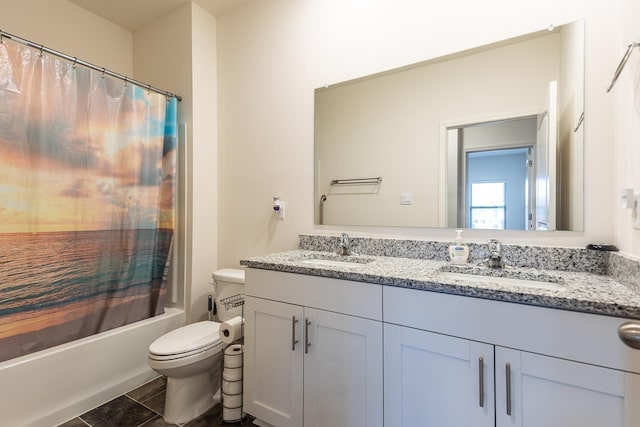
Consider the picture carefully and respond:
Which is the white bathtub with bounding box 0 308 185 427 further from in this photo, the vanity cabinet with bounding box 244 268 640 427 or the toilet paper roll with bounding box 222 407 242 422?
the vanity cabinet with bounding box 244 268 640 427

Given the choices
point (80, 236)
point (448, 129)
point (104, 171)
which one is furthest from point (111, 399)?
point (448, 129)

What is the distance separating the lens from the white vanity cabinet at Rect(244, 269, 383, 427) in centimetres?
120

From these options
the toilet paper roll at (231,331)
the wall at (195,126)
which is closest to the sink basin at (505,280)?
the toilet paper roll at (231,331)

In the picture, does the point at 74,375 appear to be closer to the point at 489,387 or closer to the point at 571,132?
the point at 489,387

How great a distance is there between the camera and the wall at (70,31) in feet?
6.59

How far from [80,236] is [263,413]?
1.44m

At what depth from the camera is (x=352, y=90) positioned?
1.84 meters

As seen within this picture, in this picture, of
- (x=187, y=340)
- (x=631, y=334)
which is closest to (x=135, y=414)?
(x=187, y=340)

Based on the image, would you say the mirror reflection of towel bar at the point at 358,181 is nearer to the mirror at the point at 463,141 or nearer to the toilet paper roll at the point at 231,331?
the mirror at the point at 463,141

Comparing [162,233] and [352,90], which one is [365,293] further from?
[162,233]

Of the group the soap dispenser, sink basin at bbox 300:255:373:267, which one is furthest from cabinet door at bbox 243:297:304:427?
the soap dispenser

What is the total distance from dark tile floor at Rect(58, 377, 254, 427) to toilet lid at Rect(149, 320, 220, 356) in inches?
15.8

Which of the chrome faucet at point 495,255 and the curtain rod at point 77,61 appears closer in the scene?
the chrome faucet at point 495,255

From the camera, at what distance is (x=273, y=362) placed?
4.76 feet
